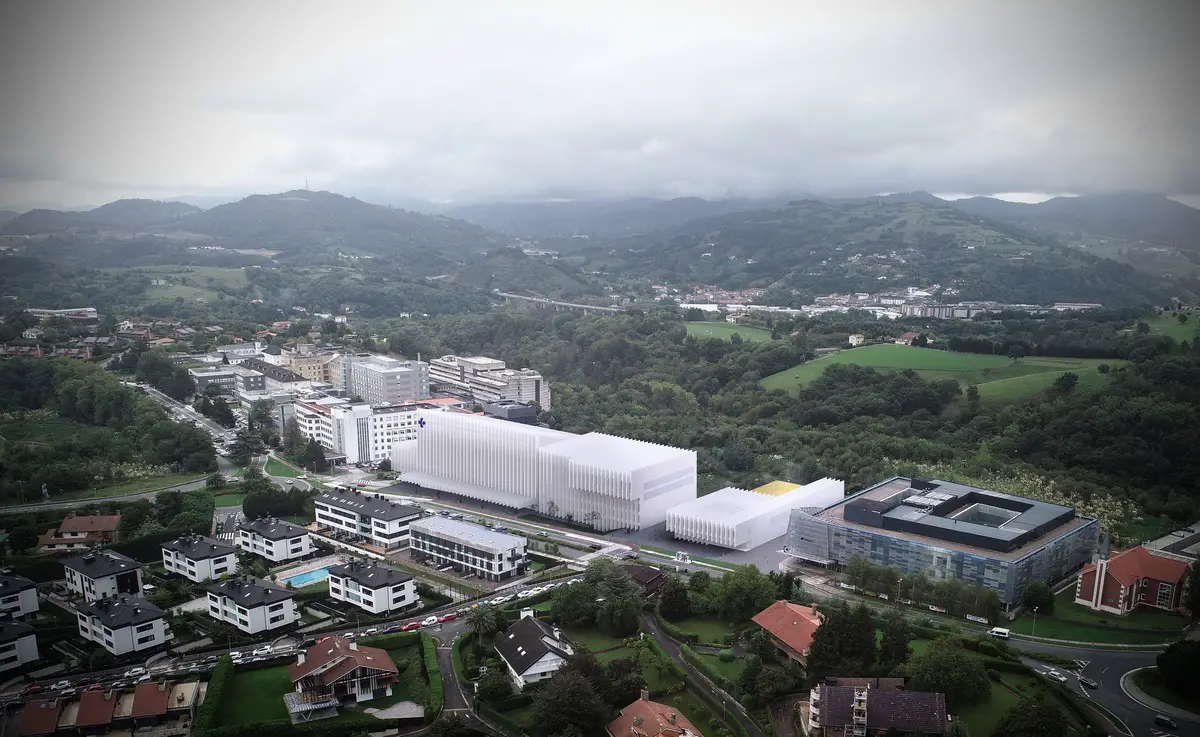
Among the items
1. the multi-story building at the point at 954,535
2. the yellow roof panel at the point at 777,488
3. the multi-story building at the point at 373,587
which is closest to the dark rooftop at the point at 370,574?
the multi-story building at the point at 373,587

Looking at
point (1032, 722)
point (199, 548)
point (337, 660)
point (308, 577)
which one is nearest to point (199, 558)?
point (199, 548)

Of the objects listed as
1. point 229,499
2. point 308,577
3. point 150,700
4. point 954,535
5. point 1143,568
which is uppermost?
point 954,535

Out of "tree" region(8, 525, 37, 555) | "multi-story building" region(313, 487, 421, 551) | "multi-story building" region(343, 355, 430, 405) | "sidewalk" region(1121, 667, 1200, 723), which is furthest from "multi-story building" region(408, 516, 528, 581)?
"multi-story building" region(343, 355, 430, 405)

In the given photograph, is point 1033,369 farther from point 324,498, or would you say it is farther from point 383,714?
point 383,714

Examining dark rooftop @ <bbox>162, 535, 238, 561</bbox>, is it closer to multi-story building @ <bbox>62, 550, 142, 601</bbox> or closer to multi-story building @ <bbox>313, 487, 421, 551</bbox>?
multi-story building @ <bbox>62, 550, 142, 601</bbox>

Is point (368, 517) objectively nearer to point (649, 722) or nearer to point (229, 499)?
point (229, 499)

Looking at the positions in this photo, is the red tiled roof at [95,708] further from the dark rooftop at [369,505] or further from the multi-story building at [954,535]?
the multi-story building at [954,535]
